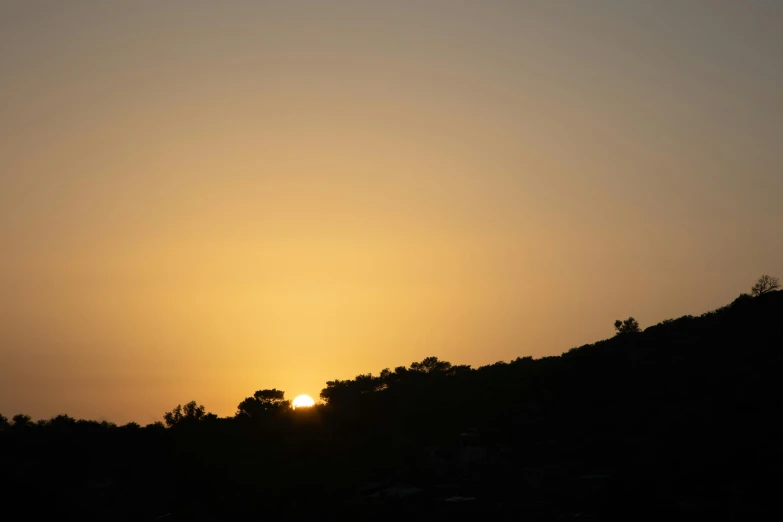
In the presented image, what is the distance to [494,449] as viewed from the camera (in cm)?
5547

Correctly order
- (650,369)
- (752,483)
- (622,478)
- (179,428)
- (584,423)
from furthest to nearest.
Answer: (179,428) < (650,369) < (584,423) < (622,478) < (752,483)

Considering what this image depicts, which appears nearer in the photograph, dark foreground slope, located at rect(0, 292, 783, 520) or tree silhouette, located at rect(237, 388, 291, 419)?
dark foreground slope, located at rect(0, 292, 783, 520)

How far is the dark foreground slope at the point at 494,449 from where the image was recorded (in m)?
43.7

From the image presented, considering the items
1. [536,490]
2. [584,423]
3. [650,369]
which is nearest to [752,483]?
[536,490]

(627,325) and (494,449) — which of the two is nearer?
(494,449)

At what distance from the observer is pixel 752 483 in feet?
133

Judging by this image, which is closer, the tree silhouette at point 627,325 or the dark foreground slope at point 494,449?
the dark foreground slope at point 494,449

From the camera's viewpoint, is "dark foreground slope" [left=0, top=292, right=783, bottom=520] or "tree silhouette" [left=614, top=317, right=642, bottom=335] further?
"tree silhouette" [left=614, top=317, right=642, bottom=335]

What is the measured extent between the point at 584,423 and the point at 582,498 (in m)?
15.1

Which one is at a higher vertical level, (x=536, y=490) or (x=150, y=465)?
(x=150, y=465)

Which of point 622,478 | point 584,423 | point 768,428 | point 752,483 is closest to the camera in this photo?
point 752,483

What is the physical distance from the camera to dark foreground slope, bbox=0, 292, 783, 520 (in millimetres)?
43656

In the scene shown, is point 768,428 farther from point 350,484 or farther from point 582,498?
point 350,484

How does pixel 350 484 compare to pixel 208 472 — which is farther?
pixel 208 472
